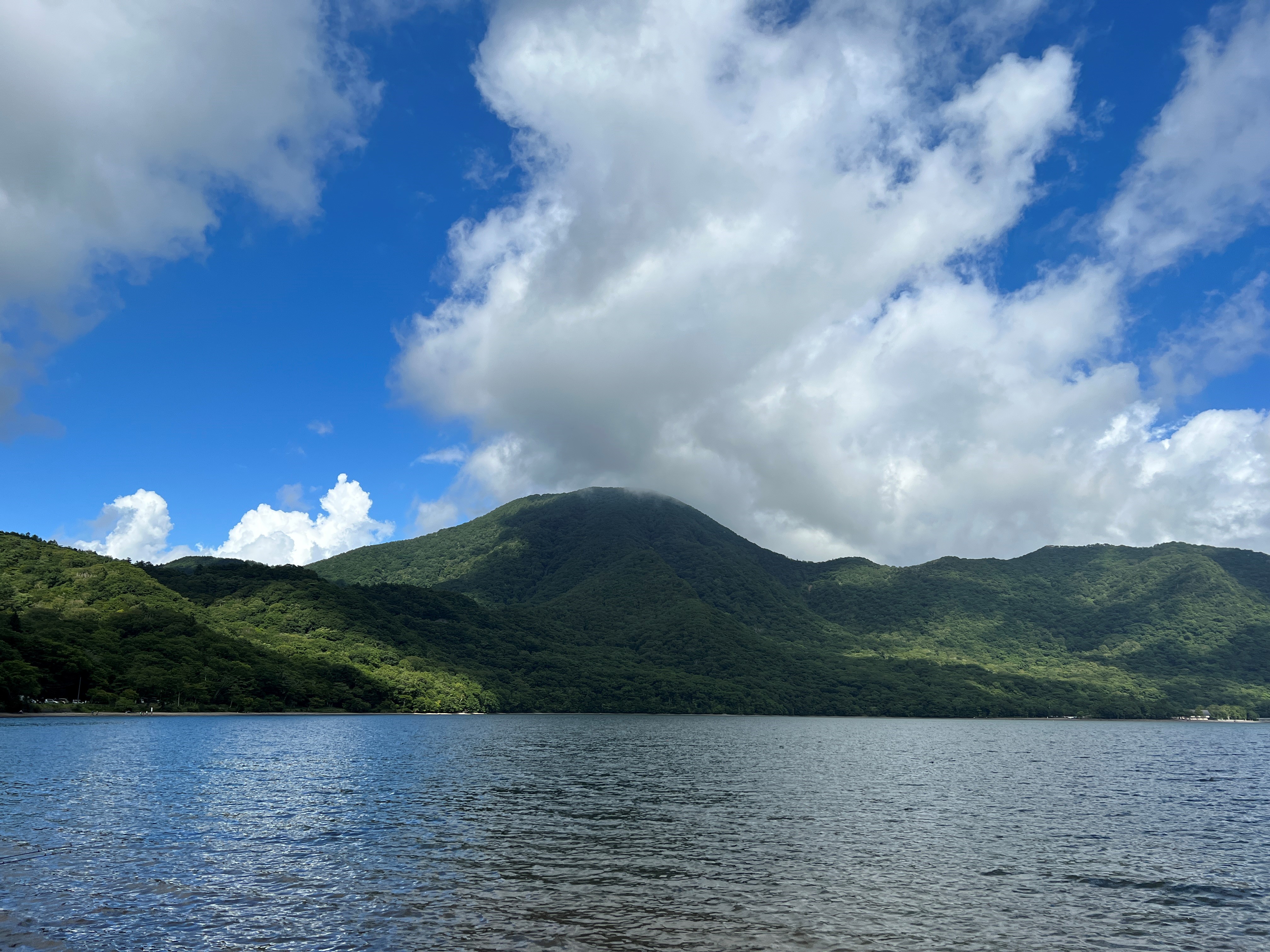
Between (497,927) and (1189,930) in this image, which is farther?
(1189,930)

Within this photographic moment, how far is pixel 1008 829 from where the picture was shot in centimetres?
5788

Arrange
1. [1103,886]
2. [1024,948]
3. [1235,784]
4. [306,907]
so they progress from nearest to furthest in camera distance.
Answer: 1. [1024,948]
2. [306,907]
3. [1103,886]
4. [1235,784]

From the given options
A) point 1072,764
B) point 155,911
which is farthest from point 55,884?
point 1072,764

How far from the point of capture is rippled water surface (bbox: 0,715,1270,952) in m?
30.8

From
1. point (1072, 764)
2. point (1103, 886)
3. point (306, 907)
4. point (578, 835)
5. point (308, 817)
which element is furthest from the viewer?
point (1072, 764)

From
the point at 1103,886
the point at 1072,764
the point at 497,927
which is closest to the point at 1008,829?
the point at 1103,886

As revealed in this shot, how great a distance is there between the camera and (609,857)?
4525cm

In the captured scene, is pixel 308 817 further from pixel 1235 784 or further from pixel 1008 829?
pixel 1235 784

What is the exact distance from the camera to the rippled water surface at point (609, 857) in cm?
3075

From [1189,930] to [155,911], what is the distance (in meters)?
44.3

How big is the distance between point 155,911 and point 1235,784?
11333 centimetres

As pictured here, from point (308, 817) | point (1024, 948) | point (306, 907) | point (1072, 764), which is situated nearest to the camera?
point (1024, 948)

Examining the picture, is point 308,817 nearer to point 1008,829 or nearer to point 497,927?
point 497,927

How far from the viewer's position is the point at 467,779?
82.6m
